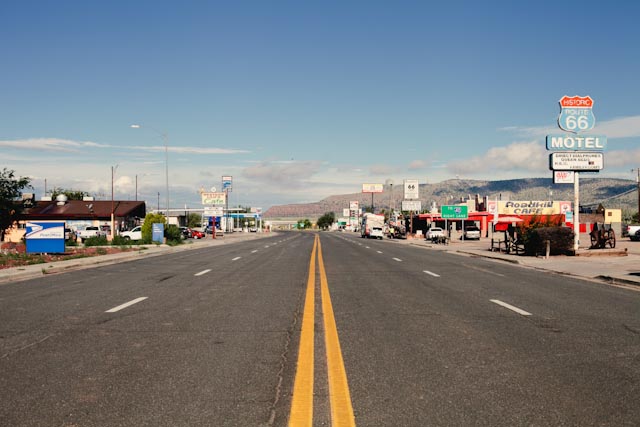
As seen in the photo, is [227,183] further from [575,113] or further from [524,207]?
[575,113]

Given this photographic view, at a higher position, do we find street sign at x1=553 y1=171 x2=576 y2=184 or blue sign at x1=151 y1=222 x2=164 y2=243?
street sign at x1=553 y1=171 x2=576 y2=184

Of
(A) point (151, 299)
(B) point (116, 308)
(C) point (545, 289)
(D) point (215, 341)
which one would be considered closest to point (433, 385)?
(D) point (215, 341)

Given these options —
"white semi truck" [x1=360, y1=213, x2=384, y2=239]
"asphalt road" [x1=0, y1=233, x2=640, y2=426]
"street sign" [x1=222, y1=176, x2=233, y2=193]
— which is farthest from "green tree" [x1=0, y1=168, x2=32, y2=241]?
"street sign" [x1=222, y1=176, x2=233, y2=193]

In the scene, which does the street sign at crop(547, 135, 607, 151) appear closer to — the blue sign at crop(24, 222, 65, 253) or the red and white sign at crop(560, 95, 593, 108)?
the red and white sign at crop(560, 95, 593, 108)

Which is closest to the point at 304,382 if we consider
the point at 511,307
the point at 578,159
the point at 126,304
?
the point at 511,307

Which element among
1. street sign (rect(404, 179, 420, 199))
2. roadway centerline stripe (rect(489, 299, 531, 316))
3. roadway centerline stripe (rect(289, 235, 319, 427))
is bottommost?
roadway centerline stripe (rect(489, 299, 531, 316))

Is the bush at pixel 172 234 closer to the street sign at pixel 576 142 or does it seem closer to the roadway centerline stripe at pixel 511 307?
the street sign at pixel 576 142

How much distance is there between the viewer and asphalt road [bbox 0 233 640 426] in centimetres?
550

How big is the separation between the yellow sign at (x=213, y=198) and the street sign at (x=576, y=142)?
78828mm

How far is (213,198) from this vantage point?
10975cm

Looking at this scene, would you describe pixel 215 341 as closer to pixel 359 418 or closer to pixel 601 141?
pixel 359 418

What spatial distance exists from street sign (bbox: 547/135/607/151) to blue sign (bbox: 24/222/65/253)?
27935mm

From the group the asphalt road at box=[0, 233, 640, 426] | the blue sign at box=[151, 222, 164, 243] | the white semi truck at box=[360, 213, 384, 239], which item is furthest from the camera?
the white semi truck at box=[360, 213, 384, 239]

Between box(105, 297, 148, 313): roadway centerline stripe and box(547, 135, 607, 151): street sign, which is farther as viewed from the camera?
box(547, 135, 607, 151): street sign
